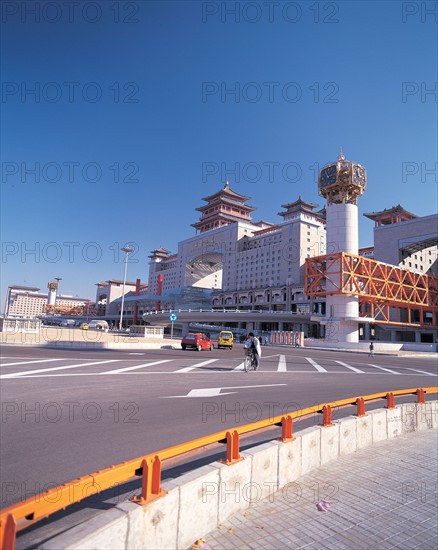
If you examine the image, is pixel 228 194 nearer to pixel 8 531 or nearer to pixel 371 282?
pixel 371 282

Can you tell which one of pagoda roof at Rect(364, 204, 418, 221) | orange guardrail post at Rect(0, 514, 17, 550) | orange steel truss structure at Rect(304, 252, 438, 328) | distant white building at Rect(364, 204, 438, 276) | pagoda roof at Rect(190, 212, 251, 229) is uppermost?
pagoda roof at Rect(190, 212, 251, 229)

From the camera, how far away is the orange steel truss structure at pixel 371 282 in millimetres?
48062

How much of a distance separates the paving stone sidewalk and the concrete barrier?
14cm

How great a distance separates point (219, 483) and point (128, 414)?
14.5ft

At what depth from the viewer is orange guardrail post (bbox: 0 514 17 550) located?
6.98 ft

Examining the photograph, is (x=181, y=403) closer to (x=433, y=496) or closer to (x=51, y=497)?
(x=433, y=496)

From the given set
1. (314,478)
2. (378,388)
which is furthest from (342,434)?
(378,388)

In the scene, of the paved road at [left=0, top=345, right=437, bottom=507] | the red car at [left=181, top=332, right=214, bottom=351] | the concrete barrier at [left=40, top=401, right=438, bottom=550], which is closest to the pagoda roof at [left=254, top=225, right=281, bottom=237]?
the red car at [left=181, top=332, right=214, bottom=351]

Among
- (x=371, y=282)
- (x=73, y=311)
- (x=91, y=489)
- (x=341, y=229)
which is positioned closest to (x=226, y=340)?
(x=341, y=229)

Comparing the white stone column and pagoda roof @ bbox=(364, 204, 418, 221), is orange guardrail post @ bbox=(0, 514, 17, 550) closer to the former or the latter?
the white stone column

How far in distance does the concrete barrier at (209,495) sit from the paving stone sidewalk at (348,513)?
0.45 ft

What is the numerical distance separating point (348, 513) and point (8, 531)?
3.40 meters

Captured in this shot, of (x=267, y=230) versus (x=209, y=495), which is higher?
(x=267, y=230)

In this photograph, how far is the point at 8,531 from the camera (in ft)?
7.06
